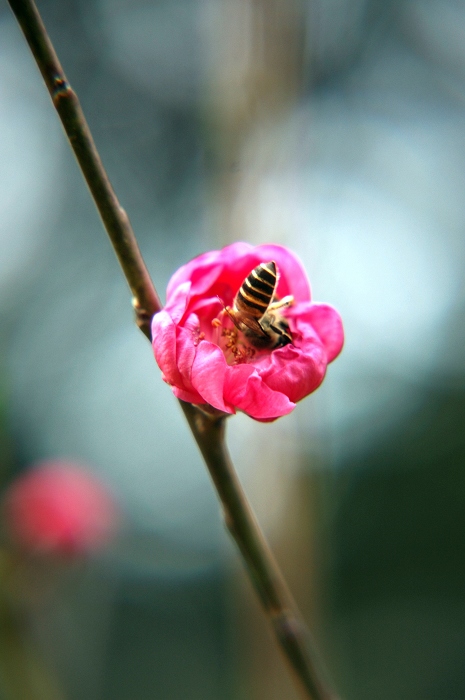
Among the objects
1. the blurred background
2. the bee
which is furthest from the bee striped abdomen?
the blurred background

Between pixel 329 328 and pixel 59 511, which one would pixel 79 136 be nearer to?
pixel 329 328

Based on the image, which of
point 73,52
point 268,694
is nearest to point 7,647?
point 268,694

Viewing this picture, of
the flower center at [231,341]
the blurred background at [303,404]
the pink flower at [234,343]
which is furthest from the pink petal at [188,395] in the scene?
the blurred background at [303,404]

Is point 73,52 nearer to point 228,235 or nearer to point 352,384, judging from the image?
point 352,384

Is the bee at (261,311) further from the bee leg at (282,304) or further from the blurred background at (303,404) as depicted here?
the blurred background at (303,404)

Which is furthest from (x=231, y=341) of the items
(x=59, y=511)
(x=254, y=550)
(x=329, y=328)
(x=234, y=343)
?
(x=59, y=511)

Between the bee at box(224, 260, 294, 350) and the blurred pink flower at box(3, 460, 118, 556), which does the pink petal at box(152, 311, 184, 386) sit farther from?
the blurred pink flower at box(3, 460, 118, 556)
